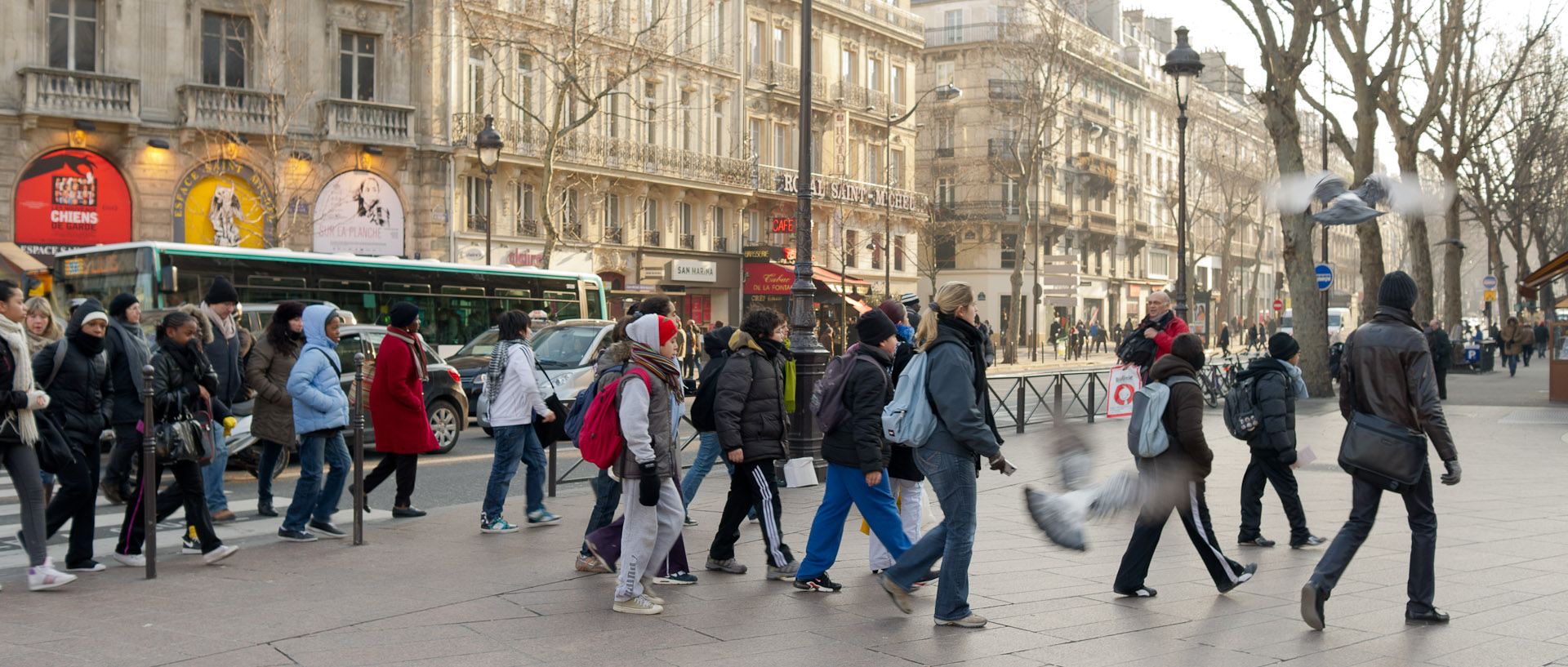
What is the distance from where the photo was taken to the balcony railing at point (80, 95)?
25.7m

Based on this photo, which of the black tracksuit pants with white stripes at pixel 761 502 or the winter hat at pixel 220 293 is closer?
the black tracksuit pants with white stripes at pixel 761 502

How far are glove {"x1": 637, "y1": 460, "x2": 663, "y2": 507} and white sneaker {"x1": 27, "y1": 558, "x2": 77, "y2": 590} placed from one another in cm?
336

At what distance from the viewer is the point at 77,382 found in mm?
7234

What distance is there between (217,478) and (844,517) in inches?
201

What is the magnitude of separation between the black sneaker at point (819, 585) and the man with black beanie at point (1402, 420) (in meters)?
2.42

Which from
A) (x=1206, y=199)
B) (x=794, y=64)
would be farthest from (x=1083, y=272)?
(x=794, y=64)

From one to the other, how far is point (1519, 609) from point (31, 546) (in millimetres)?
7877

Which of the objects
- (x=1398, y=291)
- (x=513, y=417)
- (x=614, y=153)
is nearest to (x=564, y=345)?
(x=513, y=417)

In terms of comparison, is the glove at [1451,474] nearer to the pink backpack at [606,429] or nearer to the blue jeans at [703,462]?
the pink backpack at [606,429]

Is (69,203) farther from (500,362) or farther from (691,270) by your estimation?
(500,362)

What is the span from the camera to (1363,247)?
83.6 ft

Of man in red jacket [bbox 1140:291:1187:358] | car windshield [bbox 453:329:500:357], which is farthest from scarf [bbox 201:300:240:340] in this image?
car windshield [bbox 453:329:500:357]

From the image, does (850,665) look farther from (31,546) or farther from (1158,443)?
(31,546)

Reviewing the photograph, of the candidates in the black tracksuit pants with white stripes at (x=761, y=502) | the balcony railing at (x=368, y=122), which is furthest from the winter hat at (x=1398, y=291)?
the balcony railing at (x=368, y=122)
